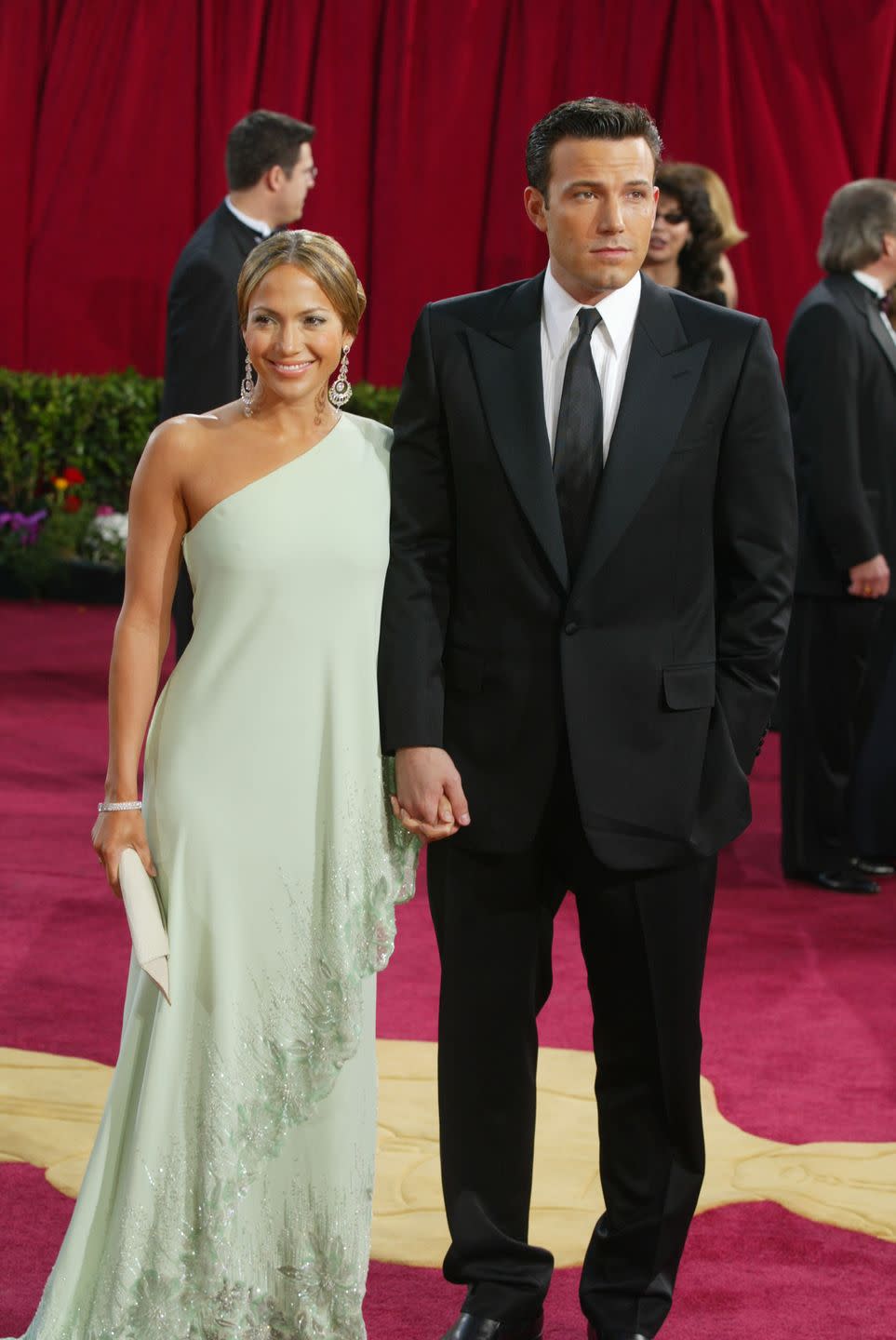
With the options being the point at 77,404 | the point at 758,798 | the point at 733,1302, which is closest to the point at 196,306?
the point at 758,798

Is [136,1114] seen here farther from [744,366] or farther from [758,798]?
[758,798]

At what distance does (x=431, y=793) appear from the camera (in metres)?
2.24

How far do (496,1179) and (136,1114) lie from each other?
1.58 feet

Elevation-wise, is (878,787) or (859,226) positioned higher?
(859,226)

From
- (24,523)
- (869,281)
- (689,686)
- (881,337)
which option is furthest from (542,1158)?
(24,523)

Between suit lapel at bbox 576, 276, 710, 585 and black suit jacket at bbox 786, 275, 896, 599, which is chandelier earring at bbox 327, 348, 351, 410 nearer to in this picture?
suit lapel at bbox 576, 276, 710, 585

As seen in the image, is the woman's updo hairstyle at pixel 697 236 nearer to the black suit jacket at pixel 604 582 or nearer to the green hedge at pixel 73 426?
the black suit jacket at pixel 604 582

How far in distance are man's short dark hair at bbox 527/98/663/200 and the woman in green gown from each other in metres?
0.27

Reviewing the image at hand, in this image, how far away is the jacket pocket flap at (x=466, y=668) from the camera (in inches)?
90.0

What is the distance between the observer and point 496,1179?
2381 millimetres

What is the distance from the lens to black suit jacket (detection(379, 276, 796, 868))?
221 cm

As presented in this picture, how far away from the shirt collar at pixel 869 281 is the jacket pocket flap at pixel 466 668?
268 cm

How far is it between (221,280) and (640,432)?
9.36 feet

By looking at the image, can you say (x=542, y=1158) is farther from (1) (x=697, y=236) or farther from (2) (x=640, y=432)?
(1) (x=697, y=236)
